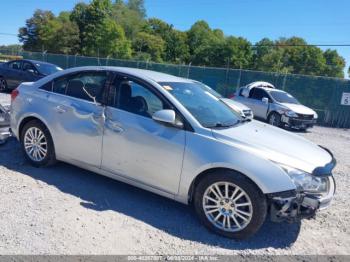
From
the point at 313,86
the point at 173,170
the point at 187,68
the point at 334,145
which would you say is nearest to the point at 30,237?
the point at 173,170

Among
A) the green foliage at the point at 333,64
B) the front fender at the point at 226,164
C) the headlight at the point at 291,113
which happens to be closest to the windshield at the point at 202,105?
the front fender at the point at 226,164

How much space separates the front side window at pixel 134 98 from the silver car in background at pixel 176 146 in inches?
0.5

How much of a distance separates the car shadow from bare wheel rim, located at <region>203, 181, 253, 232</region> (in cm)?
16

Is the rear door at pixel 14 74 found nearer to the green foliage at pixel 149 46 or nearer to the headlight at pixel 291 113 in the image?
the headlight at pixel 291 113

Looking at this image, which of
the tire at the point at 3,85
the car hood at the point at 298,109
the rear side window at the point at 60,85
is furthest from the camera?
the tire at the point at 3,85

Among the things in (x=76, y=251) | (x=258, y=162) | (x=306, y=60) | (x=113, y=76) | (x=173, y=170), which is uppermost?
(x=306, y=60)

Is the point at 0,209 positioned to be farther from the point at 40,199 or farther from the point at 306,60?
the point at 306,60

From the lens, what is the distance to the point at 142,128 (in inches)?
159

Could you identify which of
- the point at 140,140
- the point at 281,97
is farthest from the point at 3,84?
the point at 140,140

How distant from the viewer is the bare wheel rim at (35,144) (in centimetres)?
492

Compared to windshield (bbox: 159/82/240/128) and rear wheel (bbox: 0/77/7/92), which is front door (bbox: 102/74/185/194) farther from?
rear wheel (bbox: 0/77/7/92)

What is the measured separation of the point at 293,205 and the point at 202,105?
1.62 metres

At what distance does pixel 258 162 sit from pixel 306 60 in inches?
3342

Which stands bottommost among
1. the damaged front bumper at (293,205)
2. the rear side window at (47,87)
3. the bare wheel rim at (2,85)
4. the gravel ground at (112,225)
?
the gravel ground at (112,225)
